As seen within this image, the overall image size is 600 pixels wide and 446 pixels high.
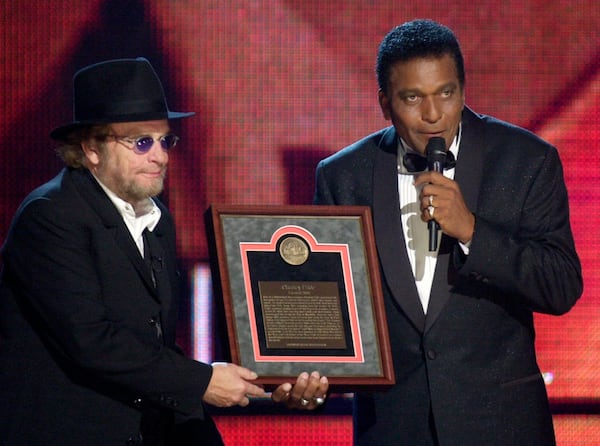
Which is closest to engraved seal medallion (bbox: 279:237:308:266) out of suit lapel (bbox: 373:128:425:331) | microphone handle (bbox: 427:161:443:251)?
suit lapel (bbox: 373:128:425:331)

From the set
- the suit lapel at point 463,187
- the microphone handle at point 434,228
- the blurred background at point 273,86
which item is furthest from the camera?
the blurred background at point 273,86

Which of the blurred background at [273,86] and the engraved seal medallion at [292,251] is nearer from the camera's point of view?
the engraved seal medallion at [292,251]

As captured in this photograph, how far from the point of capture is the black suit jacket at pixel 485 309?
279cm

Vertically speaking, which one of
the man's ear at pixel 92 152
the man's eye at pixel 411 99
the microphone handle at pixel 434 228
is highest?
the man's eye at pixel 411 99

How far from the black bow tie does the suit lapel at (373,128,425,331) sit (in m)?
0.04

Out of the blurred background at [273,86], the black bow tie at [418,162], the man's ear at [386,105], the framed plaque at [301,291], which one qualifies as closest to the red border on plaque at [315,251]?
the framed plaque at [301,291]

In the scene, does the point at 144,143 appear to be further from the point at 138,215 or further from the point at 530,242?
the point at 530,242

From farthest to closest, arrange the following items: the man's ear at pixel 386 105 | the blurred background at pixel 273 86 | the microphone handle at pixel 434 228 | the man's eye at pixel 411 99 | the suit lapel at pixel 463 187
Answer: the blurred background at pixel 273 86, the man's ear at pixel 386 105, the man's eye at pixel 411 99, the suit lapel at pixel 463 187, the microphone handle at pixel 434 228

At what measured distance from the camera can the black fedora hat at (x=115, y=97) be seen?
9.64 ft

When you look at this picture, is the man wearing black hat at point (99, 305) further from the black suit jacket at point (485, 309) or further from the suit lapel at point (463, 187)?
the suit lapel at point (463, 187)

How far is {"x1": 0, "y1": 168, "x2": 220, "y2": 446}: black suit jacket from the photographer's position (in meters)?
2.77

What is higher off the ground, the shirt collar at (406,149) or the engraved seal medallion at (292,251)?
the shirt collar at (406,149)

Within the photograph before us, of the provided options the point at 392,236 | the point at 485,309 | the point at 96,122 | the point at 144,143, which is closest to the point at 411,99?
the point at 392,236

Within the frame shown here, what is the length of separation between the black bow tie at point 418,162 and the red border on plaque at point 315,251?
291mm
